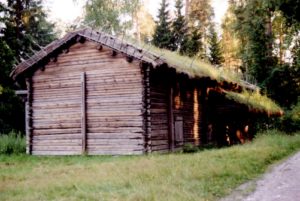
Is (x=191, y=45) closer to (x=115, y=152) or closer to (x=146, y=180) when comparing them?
(x=115, y=152)

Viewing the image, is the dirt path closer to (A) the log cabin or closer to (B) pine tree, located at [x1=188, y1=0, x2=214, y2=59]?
(A) the log cabin

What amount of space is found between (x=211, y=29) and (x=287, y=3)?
34433 millimetres

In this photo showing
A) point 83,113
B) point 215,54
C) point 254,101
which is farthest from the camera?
point 215,54

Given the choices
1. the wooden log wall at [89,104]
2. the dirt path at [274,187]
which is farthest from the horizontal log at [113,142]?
the dirt path at [274,187]

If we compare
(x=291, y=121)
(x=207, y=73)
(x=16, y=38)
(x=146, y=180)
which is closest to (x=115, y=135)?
(x=207, y=73)

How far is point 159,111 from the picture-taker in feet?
71.1

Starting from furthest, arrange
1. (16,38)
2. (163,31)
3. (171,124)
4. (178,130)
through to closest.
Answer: (163,31) → (16,38) → (178,130) → (171,124)

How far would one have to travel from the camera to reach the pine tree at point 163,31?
145ft

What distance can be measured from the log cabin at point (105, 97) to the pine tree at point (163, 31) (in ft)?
62.7

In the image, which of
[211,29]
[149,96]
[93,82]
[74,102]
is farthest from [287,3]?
[211,29]

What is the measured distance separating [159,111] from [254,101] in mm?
8049

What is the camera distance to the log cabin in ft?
67.9

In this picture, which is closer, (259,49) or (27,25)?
(259,49)

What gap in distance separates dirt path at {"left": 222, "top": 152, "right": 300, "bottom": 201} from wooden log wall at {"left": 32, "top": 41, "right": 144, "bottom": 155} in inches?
350
